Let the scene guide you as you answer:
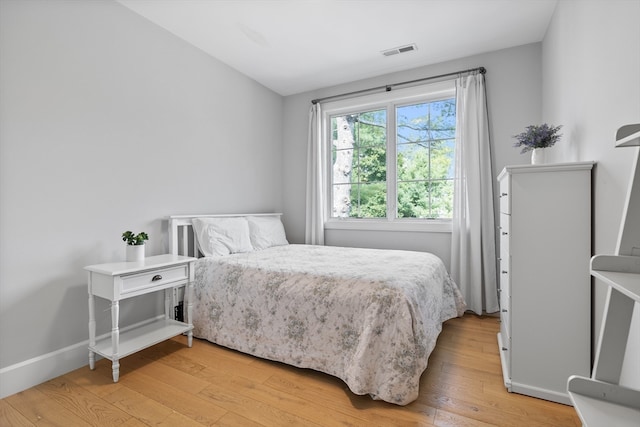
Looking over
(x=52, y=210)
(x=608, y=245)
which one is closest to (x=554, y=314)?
(x=608, y=245)

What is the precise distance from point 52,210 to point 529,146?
10.4 feet

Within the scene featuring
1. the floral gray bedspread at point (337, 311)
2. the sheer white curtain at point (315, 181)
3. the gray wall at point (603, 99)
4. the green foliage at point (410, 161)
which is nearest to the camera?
the gray wall at point (603, 99)

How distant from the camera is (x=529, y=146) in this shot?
2.07 m

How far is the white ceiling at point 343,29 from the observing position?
2.37m

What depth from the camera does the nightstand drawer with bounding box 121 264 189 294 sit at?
6.30 ft

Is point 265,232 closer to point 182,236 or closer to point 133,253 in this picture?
point 182,236

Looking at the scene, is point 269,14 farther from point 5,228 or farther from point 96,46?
point 5,228

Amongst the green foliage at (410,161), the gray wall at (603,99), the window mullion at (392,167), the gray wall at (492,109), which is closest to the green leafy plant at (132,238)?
the gray wall at (492,109)

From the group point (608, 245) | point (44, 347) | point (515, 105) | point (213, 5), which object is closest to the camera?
point (608, 245)

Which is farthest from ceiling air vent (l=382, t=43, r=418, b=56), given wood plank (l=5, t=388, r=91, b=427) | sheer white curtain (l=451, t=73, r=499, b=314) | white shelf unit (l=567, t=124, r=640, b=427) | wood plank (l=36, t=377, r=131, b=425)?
wood plank (l=5, t=388, r=91, b=427)

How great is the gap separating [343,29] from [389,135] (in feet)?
4.25

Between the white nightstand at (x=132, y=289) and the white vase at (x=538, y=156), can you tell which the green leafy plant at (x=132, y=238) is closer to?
the white nightstand at (x=132, y=289)

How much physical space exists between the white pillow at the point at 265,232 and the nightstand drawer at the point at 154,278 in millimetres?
964

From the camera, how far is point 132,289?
194 centimetres
